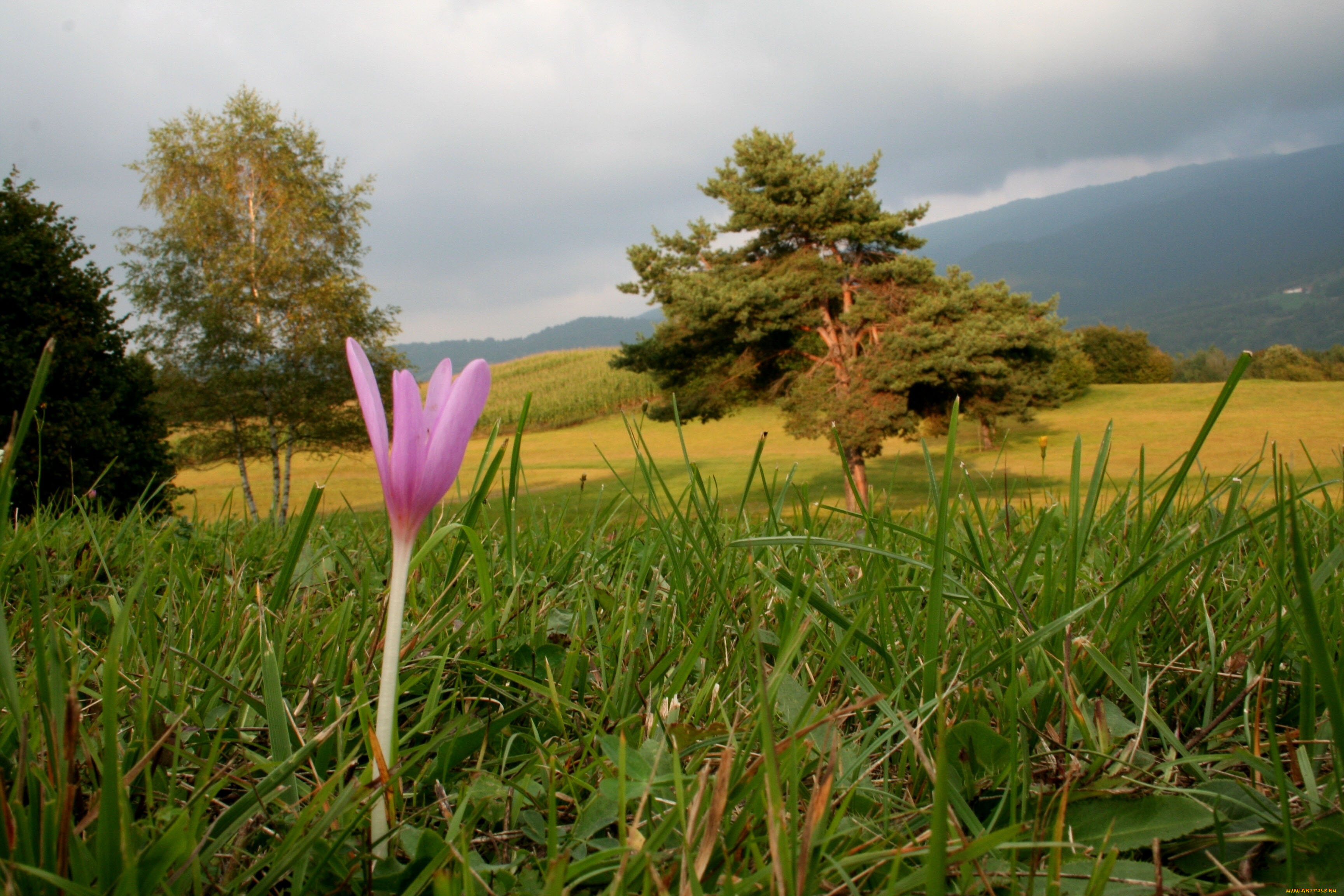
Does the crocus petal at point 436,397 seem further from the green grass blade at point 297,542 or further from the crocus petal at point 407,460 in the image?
the green grass blade at point 297,542

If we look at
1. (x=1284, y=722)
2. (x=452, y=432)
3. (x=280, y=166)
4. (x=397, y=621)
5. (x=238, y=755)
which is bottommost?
(x=1284, y=722)

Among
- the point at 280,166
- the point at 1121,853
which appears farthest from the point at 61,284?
the point at 280,166

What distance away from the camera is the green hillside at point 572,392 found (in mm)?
40938

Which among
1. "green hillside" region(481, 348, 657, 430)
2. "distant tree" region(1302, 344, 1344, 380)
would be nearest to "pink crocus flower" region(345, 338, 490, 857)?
"green hillside" region(481, 348, 657, 430)

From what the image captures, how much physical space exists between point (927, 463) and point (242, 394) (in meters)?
18.1

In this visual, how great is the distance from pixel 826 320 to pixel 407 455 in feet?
60.1

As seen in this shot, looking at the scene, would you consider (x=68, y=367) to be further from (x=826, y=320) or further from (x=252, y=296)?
(x=826, y=320)

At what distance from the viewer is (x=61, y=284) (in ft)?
25.5

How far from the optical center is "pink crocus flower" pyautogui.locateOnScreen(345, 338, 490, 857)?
511 mm

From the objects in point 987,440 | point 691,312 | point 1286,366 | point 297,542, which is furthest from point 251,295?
point 1286,366

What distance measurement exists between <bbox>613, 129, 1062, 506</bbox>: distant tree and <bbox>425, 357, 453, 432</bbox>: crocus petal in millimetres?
15142

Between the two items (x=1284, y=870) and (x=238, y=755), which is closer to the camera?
(x=1284, y=870)

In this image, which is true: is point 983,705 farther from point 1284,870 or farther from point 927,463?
point 927,463

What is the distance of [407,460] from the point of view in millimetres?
558
